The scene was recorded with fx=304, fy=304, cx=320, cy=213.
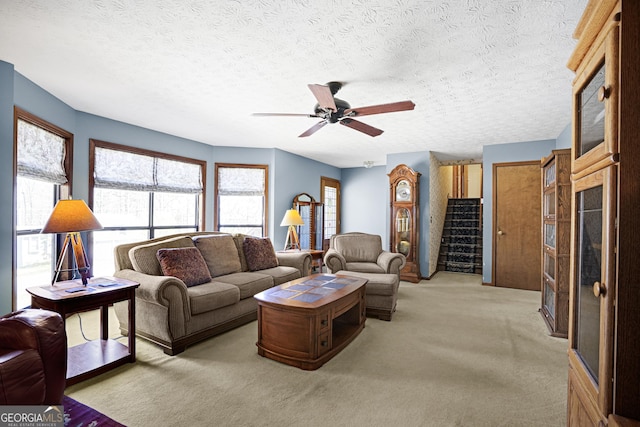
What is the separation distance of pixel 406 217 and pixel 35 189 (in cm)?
540

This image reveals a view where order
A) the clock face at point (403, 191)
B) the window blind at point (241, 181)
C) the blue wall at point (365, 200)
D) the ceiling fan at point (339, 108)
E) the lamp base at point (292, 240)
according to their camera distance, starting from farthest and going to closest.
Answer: the blue wall at point (365, 200) → the clock face at point (403, 191) → the window blind at point (241, 181) → the lamp base at point (292, 240) → the ceiling fan at point (339, 108)

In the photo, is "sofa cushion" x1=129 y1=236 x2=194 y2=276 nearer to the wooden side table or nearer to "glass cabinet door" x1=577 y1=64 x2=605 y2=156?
the wooden side table

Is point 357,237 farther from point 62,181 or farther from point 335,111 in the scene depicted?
point 62,181

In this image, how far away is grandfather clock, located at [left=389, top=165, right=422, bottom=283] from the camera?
5.69m

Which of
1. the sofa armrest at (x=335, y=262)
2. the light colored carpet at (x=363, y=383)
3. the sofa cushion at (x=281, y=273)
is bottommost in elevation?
the light colored carpet at (x=363, y=383)

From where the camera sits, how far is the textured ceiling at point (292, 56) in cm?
190

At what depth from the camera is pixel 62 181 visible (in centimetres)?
357

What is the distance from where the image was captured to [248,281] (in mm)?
3447

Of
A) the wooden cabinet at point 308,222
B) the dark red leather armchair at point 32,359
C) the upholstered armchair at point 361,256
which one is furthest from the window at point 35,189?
the wooden cabinet at point 308,222

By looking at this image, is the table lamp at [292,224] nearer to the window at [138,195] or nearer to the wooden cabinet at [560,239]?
the window at [138,195]

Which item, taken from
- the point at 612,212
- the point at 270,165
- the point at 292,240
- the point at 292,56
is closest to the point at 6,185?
the point at 292,56

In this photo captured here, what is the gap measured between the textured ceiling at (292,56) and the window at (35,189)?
0.47 metres

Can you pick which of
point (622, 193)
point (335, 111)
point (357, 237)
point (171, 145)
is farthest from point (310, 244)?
point (622, 193)

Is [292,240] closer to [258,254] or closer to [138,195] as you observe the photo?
[258,254]
